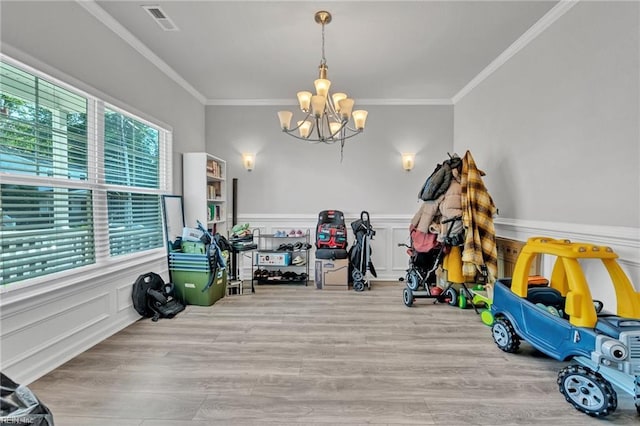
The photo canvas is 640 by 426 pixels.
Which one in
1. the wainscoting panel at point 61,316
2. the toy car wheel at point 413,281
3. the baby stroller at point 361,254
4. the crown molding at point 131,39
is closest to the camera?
the wainscoting panel at point 61,316

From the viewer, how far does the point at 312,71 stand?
3.77 m

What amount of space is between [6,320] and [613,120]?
4395 mm

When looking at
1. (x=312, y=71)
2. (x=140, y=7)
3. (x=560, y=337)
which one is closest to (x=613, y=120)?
(x=560, y=337)

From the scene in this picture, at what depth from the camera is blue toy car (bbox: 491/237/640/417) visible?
1667mm

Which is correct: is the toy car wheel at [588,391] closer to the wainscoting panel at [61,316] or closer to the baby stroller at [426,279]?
the baby stroller at [426,279]

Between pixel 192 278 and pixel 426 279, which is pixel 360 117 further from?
pixel 192 278

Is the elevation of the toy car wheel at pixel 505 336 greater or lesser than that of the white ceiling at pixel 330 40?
lesser

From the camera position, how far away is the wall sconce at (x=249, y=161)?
192 inches

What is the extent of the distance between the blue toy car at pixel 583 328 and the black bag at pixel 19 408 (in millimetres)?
2662

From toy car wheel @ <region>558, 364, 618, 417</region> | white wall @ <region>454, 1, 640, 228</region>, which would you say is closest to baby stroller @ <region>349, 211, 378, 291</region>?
white wall @ <region>454, 1, 640, 228</region>

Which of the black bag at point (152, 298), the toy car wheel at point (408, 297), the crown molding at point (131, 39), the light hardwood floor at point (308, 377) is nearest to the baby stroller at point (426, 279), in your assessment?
the toy car wheel at point (408, 297)

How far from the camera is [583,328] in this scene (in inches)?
72.2

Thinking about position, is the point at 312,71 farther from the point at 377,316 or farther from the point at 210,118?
the point at 377,316

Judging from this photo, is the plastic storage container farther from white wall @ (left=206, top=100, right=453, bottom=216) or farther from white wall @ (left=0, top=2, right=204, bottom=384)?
white wall @ (left=206, top=100, right=453, bottom=216)
